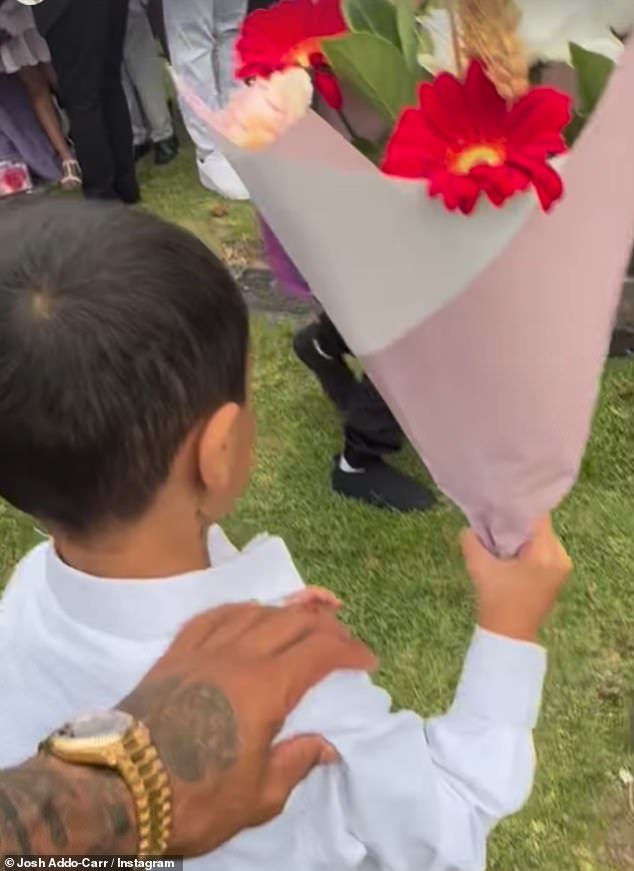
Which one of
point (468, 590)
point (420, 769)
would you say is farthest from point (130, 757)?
point (468, 590)

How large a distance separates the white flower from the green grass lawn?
140cm

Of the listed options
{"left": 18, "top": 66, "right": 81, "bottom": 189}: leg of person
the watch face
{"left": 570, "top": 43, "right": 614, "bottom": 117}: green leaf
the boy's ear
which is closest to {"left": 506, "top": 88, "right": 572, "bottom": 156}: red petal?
{"left": 570, "top": 43, "right": 614, "bottom": 117}: green leaf

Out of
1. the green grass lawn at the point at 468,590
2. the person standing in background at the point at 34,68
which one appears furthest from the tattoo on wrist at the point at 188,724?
the person standing in background at the point at 34,68

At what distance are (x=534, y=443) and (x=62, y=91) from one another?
3430 millimetres

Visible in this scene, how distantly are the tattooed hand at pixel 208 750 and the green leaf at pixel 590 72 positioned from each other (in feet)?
1.60

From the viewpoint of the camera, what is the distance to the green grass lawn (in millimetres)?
2072

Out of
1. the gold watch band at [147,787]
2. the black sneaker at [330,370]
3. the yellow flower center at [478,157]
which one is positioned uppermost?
the yellow flower center at [478,157]

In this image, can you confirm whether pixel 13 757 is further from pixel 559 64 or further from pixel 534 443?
pixel 559 64

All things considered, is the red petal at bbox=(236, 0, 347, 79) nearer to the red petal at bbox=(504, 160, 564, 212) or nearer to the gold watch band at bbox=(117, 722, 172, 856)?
the red petal at bbox=(504, 160, 564, 212)

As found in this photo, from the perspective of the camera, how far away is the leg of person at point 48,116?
459 centimetres

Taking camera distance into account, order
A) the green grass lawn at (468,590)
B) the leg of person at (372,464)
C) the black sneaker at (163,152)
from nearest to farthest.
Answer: the green grass lawn at (468,590) → the leg of person at (372,464) → the black sneaker at (163,152)

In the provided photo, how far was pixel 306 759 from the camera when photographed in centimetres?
101

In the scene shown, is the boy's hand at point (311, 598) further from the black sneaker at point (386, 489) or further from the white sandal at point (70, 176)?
the white sandal at point (70, 176)

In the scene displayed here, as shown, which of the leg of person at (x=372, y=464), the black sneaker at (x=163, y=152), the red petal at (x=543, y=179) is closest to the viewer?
the red petal at (x=543, y=179)
